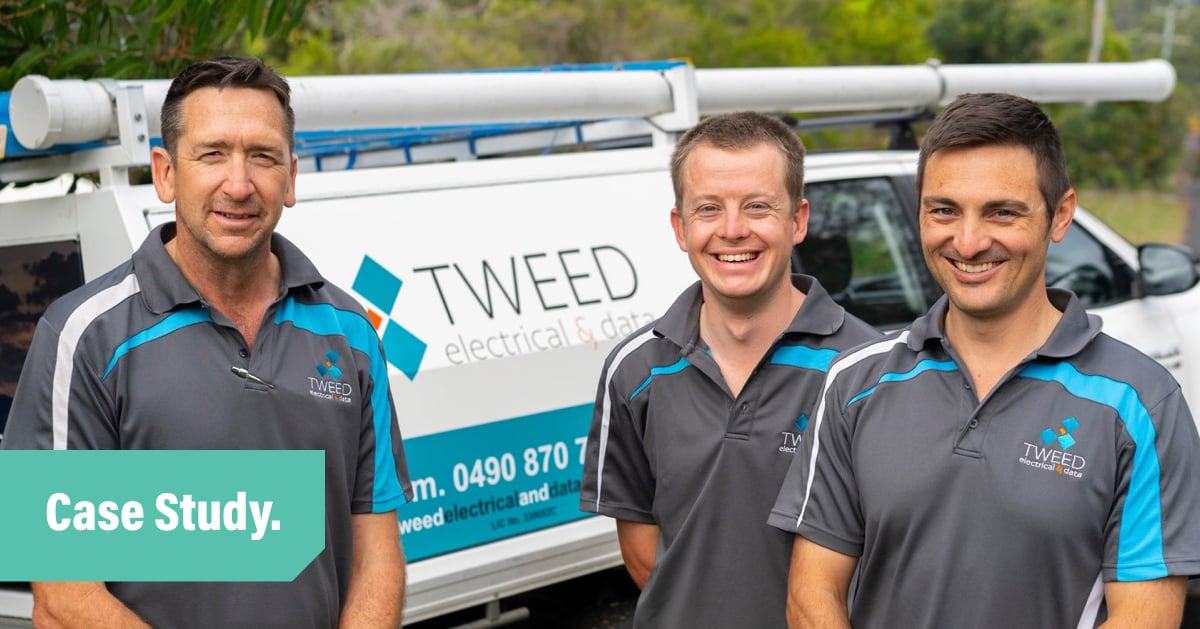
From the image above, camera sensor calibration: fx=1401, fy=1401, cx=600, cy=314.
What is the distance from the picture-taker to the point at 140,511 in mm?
2449

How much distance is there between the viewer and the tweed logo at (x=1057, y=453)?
2258mm

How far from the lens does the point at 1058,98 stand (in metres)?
5.99

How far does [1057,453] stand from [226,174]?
154 cm

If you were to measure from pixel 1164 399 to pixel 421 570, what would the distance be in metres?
2.07

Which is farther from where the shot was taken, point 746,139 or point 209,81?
point 746,139

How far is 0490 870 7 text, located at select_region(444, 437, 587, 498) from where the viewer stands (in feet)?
12.5

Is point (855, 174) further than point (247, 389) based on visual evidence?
Yes

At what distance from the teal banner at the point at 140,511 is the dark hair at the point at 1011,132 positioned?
1.28 metres

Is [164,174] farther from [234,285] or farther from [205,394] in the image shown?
[205,394]

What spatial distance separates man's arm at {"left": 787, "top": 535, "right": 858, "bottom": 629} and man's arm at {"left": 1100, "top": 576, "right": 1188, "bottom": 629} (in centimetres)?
44

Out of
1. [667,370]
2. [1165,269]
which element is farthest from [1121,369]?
[1165,269]

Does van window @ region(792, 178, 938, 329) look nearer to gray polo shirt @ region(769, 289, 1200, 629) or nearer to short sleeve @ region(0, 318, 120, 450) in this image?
gray polo shirt @ region(769, 289, 1200, 629)

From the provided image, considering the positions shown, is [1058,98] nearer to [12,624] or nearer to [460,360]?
[460,360]

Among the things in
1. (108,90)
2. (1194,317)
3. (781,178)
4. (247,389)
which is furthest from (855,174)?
(247,389)
